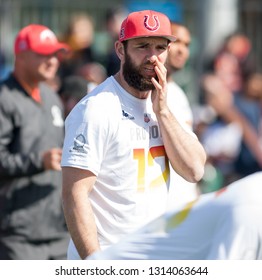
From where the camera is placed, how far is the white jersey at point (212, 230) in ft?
16.3

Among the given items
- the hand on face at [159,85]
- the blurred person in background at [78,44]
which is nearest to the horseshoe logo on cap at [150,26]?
the hand on face at [159,85]

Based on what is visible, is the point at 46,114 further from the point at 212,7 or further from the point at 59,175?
the point at 212,7

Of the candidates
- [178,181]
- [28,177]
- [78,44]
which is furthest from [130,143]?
[78,44]

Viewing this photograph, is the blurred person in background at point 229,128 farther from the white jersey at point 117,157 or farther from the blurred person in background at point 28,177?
the white jersey at point 117,157

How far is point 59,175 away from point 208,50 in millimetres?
7714

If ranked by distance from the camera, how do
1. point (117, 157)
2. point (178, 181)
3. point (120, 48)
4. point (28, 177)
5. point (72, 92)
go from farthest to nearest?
point (72, 92), point (28, 177), point (178, 181), point (120, 48), point (117, 157)

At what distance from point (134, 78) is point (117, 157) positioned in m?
0.45

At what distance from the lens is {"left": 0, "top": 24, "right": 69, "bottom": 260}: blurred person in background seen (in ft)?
27.0

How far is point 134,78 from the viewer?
6469mm

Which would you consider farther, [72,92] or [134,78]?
[72,92]

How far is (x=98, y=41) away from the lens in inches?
624

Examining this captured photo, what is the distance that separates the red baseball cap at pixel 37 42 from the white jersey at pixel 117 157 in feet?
7.23

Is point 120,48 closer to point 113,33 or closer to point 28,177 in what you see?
point 28,177
